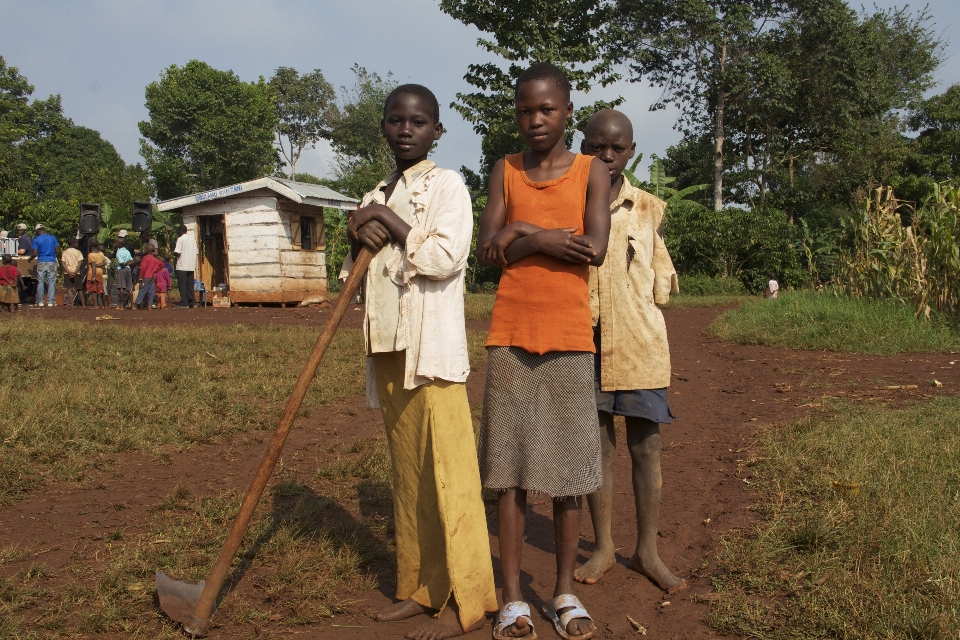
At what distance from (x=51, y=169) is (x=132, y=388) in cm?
4227

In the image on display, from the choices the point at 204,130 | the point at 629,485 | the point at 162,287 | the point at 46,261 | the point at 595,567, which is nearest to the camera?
the point at 595,567

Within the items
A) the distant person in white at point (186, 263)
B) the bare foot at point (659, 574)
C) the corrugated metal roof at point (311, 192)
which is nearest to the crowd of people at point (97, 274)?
the distant person in white at point (186, 263)

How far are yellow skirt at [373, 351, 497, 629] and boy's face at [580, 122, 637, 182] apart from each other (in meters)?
1.09

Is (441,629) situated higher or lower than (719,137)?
lower

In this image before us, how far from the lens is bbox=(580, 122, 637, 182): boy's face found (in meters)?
3.07

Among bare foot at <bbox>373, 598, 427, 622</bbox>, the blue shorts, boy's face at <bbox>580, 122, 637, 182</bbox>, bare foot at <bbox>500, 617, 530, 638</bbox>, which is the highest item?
boy's face at <bbox>580, 122, 637, 182</bbox>

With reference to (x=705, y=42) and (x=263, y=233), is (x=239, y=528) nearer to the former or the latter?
(x=263, y=233)

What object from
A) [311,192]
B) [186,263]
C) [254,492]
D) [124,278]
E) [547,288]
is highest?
[311,192]

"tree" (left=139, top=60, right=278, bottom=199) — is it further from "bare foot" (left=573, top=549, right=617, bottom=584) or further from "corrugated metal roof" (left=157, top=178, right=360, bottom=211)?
"bare foot" (left=573, top=549, right=617, bottom=584)

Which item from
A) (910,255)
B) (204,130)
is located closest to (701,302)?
(910,255)

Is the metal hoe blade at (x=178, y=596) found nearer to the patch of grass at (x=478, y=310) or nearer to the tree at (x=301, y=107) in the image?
the patch of grass at (x=478, y=310)

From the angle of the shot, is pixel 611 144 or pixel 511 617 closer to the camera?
pixel 511 617

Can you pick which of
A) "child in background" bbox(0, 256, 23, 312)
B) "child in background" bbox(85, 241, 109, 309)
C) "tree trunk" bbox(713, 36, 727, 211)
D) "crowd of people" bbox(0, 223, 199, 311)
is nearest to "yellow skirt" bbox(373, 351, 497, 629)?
"child in background" bbox(0, 256, 23, 312)

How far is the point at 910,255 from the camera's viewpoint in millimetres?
10477
